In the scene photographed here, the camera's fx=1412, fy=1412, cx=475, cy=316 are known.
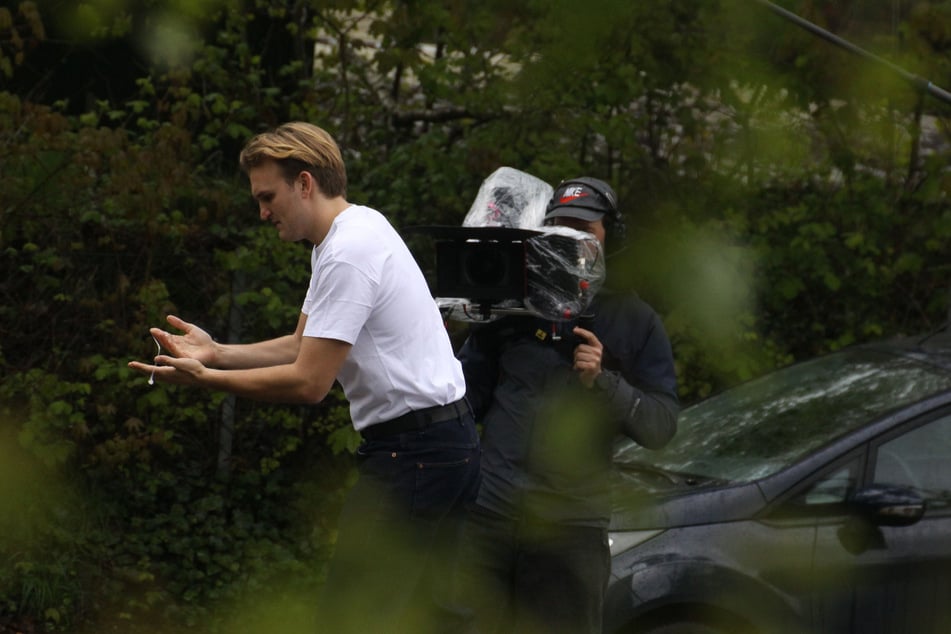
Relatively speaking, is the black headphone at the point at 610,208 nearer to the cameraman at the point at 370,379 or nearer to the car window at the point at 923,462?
the cameraman at the point at 370,379

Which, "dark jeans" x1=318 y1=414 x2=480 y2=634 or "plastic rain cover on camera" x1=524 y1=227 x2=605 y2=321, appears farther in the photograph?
"plastic rain cover on camera" x1=524 y1=227 x2=605 y2=321

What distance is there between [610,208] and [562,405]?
61 centimetres

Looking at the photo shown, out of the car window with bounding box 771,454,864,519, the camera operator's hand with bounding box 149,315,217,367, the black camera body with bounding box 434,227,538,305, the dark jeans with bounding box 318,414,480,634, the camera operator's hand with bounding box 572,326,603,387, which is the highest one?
the black camera body with bounding box 434,227,538,305

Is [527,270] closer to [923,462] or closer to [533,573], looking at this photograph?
[533,573]

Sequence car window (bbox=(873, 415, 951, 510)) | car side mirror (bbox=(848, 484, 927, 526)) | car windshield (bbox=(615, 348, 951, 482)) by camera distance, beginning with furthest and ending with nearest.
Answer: car windshield (bbox=(615, 348, 951, 482)) → car window (bbox=(873, 415, 951, 510)) → car side mirror (bbox=(848, 484, 927, 526))

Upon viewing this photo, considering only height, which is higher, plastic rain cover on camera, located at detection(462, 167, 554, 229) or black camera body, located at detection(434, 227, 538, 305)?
plastic rain cover on camera, located at detection(462, 167, 554, 229)

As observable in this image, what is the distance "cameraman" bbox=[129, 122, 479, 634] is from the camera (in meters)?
3.38

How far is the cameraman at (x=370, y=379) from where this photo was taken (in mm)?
3375

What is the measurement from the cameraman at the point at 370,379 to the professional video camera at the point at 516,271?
1.52 feet

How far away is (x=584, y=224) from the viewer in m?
4.11

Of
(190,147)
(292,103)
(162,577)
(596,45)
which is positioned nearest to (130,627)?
(162,577)

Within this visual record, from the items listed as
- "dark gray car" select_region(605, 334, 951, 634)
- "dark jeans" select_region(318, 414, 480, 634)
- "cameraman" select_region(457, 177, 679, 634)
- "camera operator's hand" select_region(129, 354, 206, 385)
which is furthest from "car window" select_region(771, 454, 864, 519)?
"camera operator's hand" select_region(129, 354, 206, 385)

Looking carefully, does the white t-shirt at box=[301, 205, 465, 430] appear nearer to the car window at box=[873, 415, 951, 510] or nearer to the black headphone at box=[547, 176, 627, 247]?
the black headphone at box=[547, 176, 627, 247]

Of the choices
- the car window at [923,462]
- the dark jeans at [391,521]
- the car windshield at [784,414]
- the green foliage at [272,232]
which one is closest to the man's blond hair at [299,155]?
the dark jeans at [391,521]
